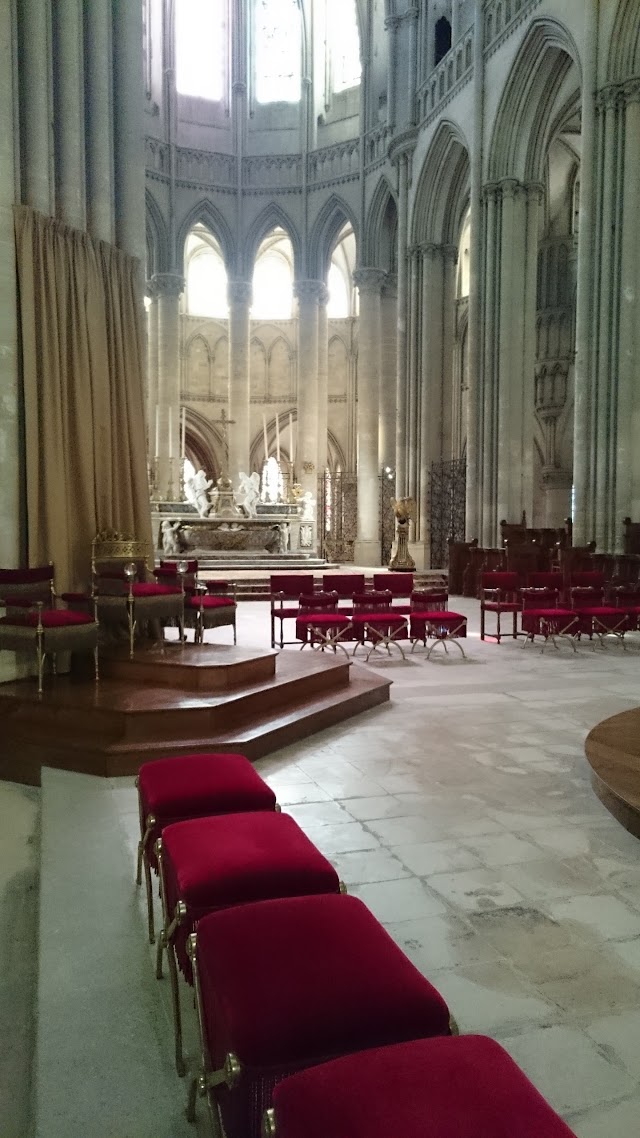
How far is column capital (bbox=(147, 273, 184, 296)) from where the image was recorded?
23641 millimetres

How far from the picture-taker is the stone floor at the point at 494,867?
7.10ft

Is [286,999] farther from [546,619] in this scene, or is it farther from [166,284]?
[166,284]

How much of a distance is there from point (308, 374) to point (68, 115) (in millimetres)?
17596

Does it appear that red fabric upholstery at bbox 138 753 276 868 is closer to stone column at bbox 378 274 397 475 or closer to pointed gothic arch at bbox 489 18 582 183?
pointed gothic arch at bbox 489 18 582 183

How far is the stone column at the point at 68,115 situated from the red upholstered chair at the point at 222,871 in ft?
19.1

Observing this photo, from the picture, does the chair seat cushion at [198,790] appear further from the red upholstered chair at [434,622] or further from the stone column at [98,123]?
the red upholstered chair at [434,622]

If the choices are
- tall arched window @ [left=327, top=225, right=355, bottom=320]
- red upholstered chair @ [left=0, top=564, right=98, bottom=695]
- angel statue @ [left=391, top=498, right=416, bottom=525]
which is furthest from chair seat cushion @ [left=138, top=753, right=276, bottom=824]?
tall arched window @ [left=327, top=225, right=355, bottom=320]

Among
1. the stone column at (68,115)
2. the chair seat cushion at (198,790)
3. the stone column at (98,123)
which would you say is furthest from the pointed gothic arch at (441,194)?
the chair seat cushion at (198,790)

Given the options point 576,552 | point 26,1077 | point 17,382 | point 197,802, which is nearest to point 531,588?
point 576,552

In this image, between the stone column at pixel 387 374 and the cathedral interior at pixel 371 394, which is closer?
the cathedral interior at pixel 371 394

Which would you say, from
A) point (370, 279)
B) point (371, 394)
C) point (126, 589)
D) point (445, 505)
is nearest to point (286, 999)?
point (126, 589)

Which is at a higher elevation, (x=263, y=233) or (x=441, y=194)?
Answer: (x=263, y=233)

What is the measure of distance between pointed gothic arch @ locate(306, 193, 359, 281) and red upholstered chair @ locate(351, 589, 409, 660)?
688 inches

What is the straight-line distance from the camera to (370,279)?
2306cm
